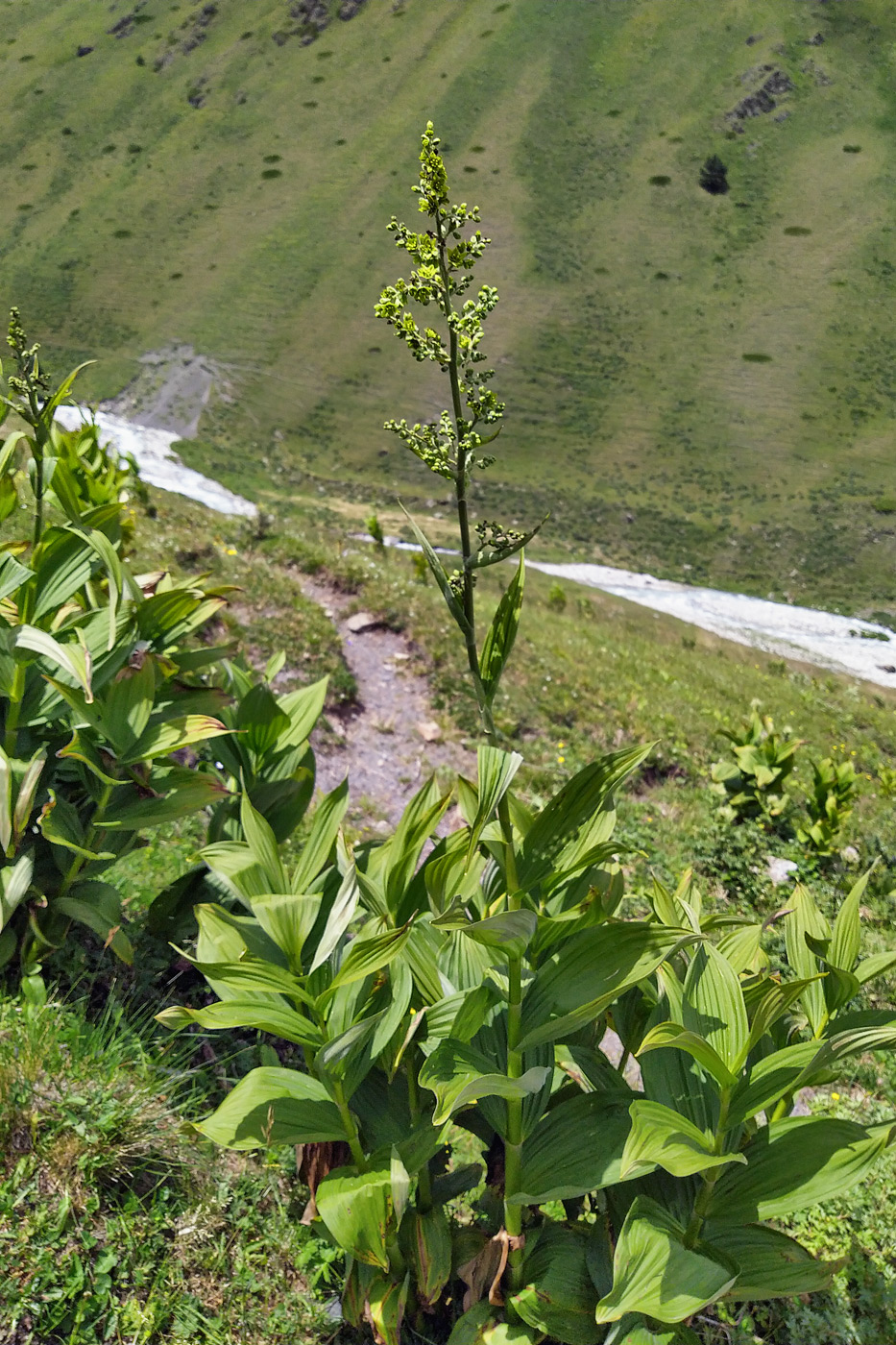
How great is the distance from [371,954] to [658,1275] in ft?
3.62

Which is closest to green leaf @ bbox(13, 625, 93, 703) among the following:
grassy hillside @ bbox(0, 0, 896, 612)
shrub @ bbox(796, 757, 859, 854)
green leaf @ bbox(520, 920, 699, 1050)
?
green leaf @ bbox(520, 920, 699, 1050)

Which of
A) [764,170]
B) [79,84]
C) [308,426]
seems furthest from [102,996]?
[79,84]

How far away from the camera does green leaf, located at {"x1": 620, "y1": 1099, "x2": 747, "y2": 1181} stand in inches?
82.8

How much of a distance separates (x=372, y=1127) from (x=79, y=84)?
157641 millimetres

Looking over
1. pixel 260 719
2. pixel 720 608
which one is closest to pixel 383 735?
pixel 260 719

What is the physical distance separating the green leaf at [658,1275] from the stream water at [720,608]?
44531mm

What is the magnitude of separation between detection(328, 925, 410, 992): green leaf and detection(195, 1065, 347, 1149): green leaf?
463mm

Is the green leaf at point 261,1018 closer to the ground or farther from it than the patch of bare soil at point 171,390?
farther from it

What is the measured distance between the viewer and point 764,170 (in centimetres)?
9831

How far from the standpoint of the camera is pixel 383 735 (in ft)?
27.2

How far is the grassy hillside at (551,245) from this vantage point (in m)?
75.4

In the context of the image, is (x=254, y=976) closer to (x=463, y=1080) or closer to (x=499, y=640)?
(x=463, y=1080)

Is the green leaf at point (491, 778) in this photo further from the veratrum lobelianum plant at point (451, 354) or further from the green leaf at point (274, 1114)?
the green leaf at point (274, 1114)

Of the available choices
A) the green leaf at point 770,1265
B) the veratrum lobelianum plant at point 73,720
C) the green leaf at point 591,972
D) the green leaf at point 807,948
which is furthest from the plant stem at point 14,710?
the green leaf at point 770,1265
